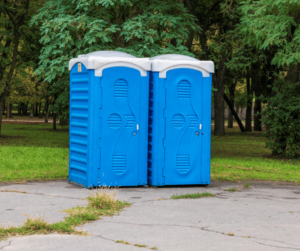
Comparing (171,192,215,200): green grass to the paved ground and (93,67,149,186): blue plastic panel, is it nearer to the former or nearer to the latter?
the paved ground

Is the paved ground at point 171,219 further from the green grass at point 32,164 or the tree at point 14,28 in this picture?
the tree at point 14,28

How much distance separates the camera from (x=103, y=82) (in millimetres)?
8445

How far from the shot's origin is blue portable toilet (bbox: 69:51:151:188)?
8.45m

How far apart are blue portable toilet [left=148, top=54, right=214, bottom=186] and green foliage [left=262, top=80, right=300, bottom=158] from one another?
658cm

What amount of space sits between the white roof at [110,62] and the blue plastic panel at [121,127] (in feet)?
0.28

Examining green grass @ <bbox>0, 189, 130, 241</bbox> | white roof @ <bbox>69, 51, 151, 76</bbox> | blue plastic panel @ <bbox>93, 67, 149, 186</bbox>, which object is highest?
white roof @ <bbox>69, 51, 151, 76</bbox>

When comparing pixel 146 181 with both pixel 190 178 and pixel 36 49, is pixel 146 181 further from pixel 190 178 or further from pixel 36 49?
pixel 36 49

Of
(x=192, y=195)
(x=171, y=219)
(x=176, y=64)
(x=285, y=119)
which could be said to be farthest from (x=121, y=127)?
(x=285, y=119)

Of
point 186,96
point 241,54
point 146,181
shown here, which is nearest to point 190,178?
point 146,181

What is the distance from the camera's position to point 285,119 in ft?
49.3

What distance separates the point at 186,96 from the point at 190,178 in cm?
148

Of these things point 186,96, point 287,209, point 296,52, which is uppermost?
point 296,52

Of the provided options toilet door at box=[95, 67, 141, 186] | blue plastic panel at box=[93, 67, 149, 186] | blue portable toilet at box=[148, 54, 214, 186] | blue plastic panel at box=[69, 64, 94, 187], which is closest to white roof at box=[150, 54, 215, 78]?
blue portable toilet at box=[148, 54, 214, 186]

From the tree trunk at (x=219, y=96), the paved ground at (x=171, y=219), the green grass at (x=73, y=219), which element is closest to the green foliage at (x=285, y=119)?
the paved ground at (x=171, y=219)
